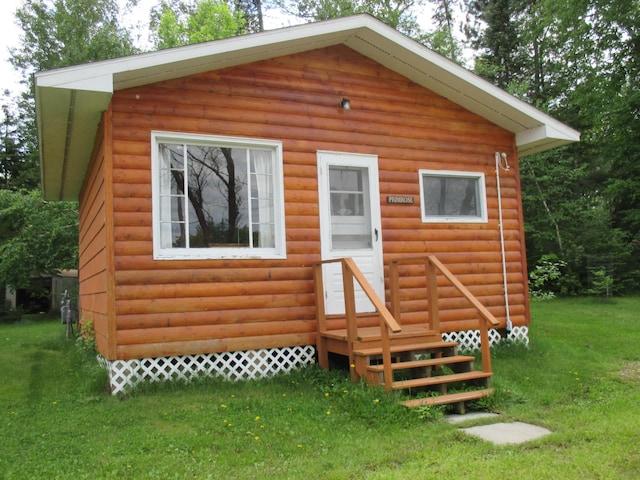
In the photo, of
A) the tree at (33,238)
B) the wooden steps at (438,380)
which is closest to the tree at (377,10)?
the tree at (33,238)

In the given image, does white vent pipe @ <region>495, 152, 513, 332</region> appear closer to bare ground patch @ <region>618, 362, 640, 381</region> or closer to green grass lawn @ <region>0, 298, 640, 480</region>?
green grass lawn @ <region>0, 298, 640, 480</region>

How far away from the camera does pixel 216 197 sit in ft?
20.9

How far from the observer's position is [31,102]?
83.6ft

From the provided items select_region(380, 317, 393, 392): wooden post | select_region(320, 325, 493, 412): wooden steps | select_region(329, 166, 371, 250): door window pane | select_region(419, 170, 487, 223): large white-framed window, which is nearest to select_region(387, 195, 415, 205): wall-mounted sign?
select_region(419, 170, 487, 223): large white-framed window

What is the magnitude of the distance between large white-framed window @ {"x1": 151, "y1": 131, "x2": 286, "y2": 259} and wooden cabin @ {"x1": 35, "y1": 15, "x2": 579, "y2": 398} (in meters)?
0.02

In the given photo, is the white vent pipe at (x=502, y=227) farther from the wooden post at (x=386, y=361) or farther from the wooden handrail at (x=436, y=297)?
the wooden post at (x=386, y=361)

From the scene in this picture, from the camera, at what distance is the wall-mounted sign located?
7.25 m

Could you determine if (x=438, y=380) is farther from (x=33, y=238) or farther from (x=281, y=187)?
(x=33, y=238)

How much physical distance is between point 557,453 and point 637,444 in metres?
0.63

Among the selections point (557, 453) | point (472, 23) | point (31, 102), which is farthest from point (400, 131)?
point (31, 102)

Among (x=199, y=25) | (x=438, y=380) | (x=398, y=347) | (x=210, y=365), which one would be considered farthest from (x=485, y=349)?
(x=199, y=25)

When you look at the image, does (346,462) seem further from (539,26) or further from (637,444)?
(539,26)

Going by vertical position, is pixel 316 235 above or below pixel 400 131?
below

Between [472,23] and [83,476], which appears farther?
[472,23]
